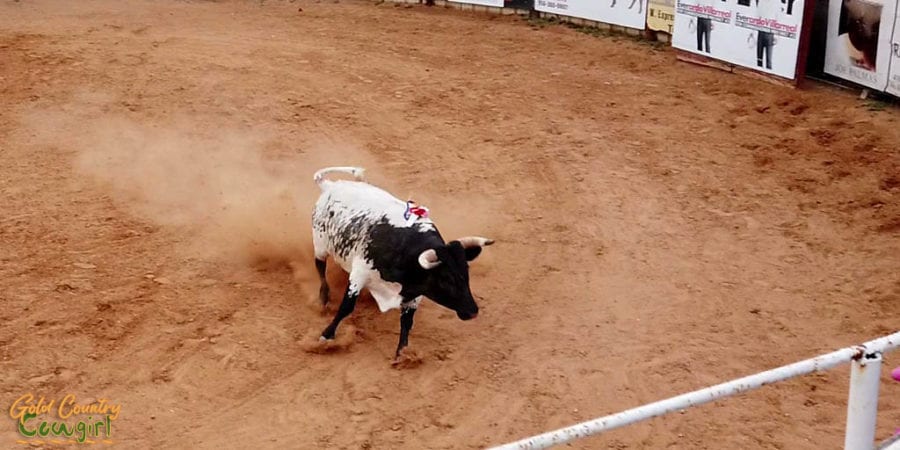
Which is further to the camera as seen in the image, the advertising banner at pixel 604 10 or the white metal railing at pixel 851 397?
the advertising banner at pixel 604 10

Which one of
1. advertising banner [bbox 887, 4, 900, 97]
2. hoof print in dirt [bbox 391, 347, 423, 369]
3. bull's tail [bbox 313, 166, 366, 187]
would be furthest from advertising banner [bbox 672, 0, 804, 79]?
hoof print in dirt [bbox 391, 347, 423, 369]

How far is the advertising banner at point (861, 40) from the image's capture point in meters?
12.5

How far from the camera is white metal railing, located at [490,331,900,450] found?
148 inches

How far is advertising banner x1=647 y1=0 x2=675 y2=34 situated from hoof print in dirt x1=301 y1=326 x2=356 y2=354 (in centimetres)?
944

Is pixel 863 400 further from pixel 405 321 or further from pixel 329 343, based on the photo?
pixel 329 343

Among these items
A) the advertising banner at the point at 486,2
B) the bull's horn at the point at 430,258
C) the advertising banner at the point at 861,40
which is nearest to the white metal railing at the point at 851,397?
the bull's horn at the point at 430,258

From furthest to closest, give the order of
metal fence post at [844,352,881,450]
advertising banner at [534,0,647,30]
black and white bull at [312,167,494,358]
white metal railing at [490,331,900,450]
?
advertising banner at [534,0,647,30] < black and white bull at [312,167,494,358] < metal fence post at [844,352,881,450] < white metal railing at [490,331,900,450]

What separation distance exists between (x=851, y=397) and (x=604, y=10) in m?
13.5

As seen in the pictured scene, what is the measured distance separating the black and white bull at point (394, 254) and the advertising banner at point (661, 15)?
8.87 meters

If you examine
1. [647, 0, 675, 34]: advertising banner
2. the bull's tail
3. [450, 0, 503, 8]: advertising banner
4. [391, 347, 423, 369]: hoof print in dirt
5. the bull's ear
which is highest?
the bull's tail

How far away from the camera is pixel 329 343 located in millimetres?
7961

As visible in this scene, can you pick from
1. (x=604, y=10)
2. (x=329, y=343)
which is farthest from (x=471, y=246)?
(x=604, y=10)

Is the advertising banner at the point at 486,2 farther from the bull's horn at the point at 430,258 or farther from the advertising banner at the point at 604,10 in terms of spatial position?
the bull's horn at the point at 430,258

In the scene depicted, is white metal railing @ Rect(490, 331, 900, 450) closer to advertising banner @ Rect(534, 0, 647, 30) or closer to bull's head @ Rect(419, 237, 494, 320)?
bull's head @ Rect(419, 237, 494, 320)
